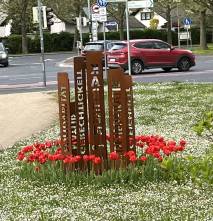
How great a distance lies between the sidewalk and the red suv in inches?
427

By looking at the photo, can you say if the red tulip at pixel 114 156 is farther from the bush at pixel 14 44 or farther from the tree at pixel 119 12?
the bush at pixel 14 44

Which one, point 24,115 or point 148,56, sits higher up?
point 148,56

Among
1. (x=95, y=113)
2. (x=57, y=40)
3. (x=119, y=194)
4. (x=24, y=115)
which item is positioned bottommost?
(x=24, y=115)

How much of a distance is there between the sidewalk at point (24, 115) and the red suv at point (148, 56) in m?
10.8

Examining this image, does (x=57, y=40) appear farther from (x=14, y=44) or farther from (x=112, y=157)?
(x=112, y=157)

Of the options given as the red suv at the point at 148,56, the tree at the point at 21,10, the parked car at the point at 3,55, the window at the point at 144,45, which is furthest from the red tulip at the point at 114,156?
the tree at the point at 21,10

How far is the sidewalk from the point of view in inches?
527

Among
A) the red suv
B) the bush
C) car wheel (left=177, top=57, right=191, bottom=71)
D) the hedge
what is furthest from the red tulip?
the bush

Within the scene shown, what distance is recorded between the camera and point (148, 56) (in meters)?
33.0

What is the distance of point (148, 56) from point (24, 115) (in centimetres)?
1714

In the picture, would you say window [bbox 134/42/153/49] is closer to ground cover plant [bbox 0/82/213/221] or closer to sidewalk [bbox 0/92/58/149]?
sidewalk [bbox 0/92/58/149]

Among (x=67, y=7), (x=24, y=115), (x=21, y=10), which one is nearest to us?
(x=24, y=115)

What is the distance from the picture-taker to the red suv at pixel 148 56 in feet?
107

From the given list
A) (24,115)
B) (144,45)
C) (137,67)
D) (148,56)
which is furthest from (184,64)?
(24,115)
